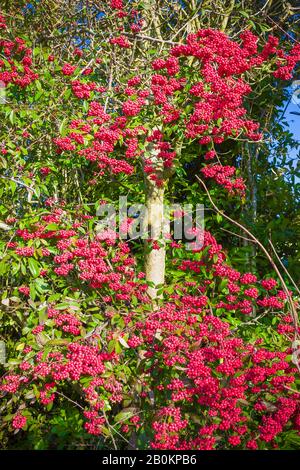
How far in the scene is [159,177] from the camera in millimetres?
3789

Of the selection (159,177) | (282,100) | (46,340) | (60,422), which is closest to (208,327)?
(46,340)

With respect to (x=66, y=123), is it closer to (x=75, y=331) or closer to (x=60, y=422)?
(x=75, y=331)

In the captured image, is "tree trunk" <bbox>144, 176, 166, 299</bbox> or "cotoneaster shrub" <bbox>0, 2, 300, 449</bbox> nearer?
"cotoneaster shrub" <bbox>0, 2, 300, 449</bbox>

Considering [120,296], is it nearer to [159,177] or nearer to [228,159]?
[159,177]

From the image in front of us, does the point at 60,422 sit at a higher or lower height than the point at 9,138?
lower

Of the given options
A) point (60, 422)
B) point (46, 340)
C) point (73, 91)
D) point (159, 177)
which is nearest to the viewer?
point (46, 340)

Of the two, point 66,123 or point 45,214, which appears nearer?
point 45,214

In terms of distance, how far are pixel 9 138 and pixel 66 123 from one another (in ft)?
1.59

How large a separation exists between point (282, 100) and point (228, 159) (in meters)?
0.92

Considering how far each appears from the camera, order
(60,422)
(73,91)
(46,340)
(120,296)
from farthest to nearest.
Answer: (73,91)
(60,422)
(120,296)
(46,340)

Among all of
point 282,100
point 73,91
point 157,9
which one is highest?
point 157,9

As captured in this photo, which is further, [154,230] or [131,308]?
[154,230]

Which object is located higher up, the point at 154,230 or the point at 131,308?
the point at 154,230

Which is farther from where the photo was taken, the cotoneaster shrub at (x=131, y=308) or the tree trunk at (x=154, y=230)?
the tree trunk at (x=154, y=230)
